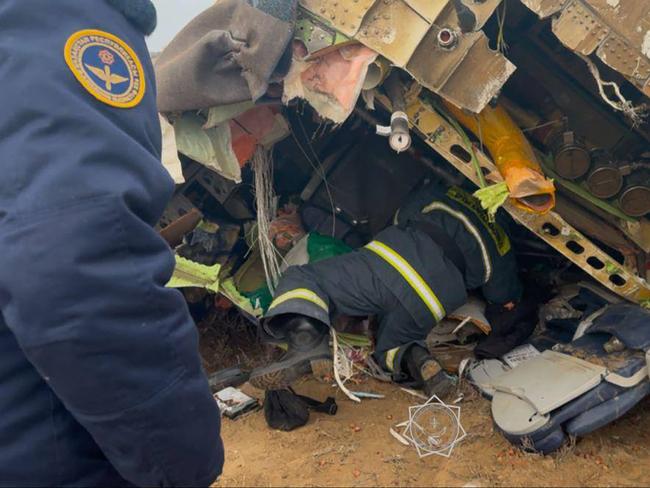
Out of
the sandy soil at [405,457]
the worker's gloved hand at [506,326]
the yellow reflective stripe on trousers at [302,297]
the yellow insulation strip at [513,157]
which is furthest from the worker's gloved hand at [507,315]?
the yellow reflective stripe on trousers at [302,297]

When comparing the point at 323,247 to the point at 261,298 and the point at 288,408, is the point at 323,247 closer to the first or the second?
the point at 261,298

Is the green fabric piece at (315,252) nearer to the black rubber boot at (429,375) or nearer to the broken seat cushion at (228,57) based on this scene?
the black rubber boot at (429,375)

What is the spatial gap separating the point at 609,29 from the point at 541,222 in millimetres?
1130

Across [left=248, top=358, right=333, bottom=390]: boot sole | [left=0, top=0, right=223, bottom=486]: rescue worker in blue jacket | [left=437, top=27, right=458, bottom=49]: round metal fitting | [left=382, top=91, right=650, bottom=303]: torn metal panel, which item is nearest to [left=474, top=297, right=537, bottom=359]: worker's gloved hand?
[left=382, top=91, right=650, bottom=303]: torn metal panel

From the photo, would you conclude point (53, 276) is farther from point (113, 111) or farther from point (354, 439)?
point (354, 439)

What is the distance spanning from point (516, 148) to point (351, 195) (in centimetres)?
160

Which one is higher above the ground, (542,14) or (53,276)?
(542,14)

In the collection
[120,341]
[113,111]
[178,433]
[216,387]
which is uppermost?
[113,111]

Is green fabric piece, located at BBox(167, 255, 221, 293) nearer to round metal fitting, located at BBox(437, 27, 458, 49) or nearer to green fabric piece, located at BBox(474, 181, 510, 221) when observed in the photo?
green fabric piece, located at BBox(474, 181, 510, 221)

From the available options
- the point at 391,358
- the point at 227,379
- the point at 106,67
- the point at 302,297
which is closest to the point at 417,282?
the point at 391,358

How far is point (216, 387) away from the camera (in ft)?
12.9

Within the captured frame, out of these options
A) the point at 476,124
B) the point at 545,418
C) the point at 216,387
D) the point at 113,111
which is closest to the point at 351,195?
the point at 476,124

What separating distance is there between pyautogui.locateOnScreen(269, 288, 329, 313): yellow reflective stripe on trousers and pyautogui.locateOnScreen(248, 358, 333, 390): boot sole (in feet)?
1.18

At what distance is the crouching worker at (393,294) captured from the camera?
3.43 meters
